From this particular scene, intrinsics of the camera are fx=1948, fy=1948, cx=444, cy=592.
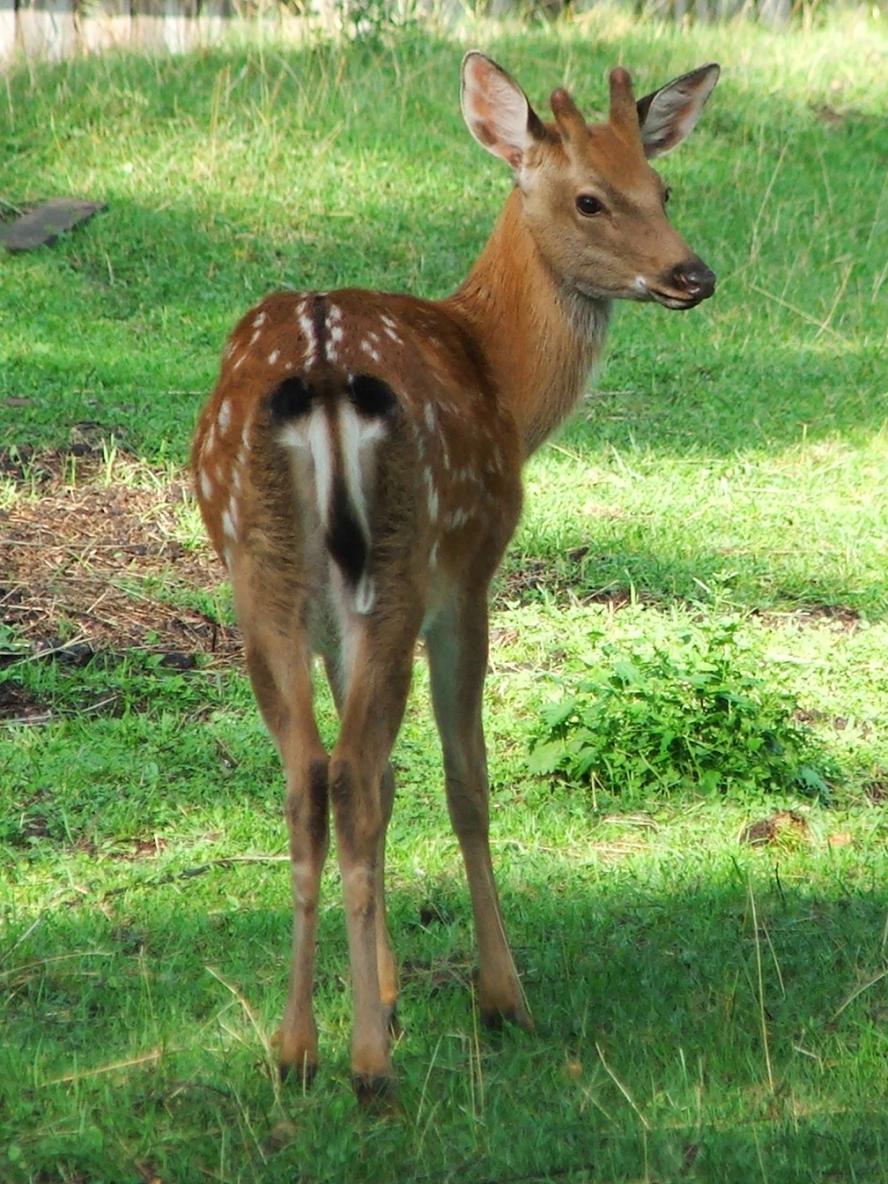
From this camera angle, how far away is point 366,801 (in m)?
3.96

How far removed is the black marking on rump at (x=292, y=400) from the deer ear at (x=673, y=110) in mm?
2143

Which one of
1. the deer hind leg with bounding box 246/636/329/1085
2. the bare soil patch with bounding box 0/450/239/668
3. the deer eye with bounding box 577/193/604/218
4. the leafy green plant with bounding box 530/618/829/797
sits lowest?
the bare soil patch with bounding box 0/450/239/668

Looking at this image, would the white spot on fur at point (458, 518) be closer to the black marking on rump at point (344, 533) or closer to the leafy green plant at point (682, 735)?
the black marking on rump at point (344, 533)

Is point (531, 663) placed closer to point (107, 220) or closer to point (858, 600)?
point (858, 600)

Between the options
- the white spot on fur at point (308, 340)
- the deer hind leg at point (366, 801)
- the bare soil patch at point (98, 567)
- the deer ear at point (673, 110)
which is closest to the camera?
the deer hind leg at point (366, 801)

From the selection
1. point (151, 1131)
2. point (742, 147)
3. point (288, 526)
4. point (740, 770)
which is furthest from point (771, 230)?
point (151, 1131)

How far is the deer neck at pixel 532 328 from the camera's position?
208 inches

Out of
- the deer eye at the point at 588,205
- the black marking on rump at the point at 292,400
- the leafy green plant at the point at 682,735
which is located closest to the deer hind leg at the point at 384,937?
the black marking on rump at the point at 292,400

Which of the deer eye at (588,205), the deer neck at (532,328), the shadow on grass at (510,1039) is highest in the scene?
the deer eye at (588,205)

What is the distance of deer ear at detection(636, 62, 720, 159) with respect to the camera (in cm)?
575

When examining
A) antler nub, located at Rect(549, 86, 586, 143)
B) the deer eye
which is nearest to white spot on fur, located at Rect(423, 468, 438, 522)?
the deer eye

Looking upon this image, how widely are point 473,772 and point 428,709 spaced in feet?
5.87

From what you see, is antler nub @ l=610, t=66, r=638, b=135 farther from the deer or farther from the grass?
the grass

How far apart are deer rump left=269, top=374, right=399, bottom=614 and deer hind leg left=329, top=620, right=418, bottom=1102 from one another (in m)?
0.11
